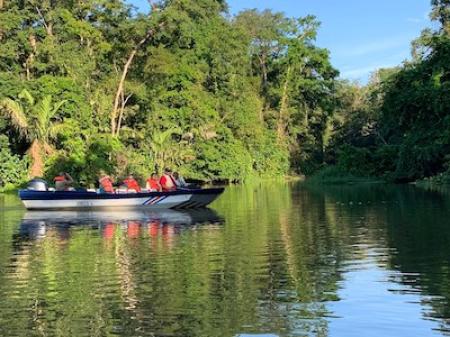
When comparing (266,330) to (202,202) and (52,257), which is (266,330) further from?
(202,202)

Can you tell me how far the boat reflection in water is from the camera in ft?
56.4

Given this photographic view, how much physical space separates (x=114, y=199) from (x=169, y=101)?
26.7 meters

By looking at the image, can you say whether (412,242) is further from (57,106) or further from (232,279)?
(57,106)

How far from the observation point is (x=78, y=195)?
84.1 feet

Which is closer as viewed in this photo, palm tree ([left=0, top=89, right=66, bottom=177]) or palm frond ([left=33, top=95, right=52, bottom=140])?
palm tree ([left=0, top=89, right=66, bottom=177])

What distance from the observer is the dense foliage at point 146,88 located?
4175 centimetres

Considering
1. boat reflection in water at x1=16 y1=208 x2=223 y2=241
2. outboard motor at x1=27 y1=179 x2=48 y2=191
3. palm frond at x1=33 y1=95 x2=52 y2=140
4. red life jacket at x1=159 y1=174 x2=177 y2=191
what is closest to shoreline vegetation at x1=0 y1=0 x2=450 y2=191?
palm frond at x1=33 y1=95 x2=52 y2=140

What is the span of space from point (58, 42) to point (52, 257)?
3413 cm

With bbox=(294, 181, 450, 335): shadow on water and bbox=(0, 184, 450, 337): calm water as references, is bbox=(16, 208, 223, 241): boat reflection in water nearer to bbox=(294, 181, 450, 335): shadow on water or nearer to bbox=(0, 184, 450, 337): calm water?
bbox=(0, 184, 450, 337): calm water

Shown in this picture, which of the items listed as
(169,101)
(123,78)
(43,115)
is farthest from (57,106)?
(169,101)

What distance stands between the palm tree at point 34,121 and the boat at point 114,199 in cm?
1448

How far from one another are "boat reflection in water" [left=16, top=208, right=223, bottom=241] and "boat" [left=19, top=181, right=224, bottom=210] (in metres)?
0.49

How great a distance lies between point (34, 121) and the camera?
133ft

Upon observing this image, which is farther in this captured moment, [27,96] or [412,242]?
[27,96]
